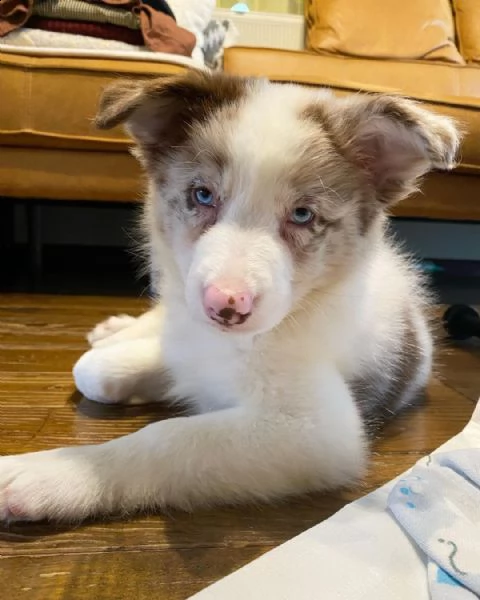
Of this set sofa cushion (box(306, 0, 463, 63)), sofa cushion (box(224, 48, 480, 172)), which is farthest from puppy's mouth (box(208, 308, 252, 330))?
sofa cushion (box(306, 0, 463, 63))

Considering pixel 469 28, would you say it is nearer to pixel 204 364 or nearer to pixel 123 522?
pixel 204 364

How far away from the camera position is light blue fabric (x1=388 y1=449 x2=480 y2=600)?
935mm

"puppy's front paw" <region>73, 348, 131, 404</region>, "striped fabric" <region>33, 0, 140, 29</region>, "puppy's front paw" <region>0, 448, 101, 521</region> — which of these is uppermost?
"striped fabric" <region>33, 0, 140, 29</region>

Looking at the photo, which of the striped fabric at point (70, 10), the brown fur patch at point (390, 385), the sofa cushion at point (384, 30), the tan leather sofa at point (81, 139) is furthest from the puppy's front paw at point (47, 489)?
the sofa cushion at point (384, 30)

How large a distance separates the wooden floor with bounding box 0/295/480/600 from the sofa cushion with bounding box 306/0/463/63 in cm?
329

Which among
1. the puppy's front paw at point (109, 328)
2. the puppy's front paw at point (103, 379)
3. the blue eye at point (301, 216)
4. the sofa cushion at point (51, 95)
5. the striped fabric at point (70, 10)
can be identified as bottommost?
the puppy's front paw at point (109, 328)

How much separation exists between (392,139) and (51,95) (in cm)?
183

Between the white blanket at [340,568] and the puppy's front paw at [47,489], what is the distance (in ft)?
0.98

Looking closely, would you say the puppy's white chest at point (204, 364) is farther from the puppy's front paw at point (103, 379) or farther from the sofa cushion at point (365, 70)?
the sofa cushion at point (365, 70)

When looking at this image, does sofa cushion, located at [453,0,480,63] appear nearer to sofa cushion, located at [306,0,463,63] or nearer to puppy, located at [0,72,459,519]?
sofa cushion, located at [306,0,463,63]

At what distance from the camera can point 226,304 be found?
1.05 meters

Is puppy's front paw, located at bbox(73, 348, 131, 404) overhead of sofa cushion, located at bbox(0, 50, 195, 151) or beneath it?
beneath

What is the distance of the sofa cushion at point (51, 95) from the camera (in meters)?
2.70

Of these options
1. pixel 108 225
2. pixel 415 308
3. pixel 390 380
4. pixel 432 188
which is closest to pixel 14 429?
pixel 390 380
